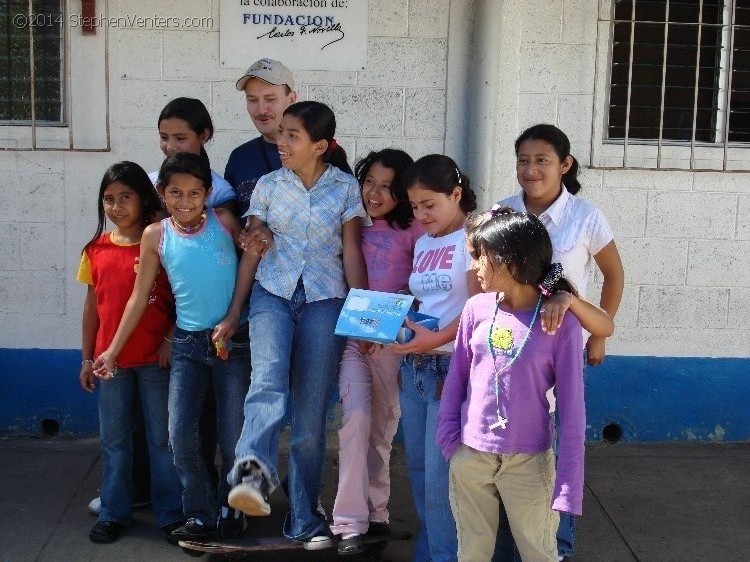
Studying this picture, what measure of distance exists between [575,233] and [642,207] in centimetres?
181

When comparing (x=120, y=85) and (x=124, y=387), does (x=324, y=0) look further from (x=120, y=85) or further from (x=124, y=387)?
(x=124, y=387)

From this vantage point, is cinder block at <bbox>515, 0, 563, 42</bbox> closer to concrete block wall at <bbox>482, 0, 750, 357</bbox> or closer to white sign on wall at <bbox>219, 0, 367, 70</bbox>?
concrete block wall at <bbox>482, 0, 750, 357</bbox>

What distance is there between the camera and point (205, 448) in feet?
13.8

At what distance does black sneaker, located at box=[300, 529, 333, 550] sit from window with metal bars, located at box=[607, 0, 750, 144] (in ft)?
9.06

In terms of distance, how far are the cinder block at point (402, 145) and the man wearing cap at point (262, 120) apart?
118 centimetres

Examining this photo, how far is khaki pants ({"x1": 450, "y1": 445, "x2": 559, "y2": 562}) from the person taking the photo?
3061 mm

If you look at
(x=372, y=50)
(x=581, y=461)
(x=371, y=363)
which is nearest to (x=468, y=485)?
(x=581, y=461)

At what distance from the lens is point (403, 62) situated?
5.22 m

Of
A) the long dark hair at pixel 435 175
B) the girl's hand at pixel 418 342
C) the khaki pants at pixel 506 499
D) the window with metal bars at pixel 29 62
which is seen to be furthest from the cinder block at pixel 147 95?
the khaki pants at pixel 506 499

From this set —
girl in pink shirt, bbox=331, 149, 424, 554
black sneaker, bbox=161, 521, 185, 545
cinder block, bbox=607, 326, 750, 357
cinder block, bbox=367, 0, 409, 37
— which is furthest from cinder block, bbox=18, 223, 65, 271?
cinder block, bbox=607, 326, 750, 357

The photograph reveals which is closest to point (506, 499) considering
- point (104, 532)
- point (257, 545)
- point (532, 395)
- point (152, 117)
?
point (532, 395)

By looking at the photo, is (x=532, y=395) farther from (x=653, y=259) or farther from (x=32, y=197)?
(x=32, y=197)

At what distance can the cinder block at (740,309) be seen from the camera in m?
5.34

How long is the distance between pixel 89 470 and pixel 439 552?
7.30 ft
